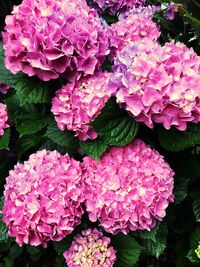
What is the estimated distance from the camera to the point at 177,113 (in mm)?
1296

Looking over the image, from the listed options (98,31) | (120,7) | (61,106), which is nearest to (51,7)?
(98,31)

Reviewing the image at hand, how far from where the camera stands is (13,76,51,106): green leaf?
1.42m

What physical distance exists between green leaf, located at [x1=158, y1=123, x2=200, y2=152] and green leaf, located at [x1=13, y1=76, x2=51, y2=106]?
0.36 m

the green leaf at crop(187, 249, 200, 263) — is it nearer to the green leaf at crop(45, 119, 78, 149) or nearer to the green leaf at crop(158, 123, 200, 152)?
the green leaf at crop(158, 123, 200, 152)

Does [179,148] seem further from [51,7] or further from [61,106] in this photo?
[51,7]

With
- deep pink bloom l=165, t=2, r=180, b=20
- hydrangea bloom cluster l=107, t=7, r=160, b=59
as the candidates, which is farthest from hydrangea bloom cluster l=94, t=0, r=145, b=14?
hydrangea bloom cluster l=107, t=7, r=160, b=59

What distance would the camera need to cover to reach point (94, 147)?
55.6 inches

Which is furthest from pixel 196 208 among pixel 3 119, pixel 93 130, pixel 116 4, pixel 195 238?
pixel 116 4

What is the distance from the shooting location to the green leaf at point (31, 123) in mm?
1508

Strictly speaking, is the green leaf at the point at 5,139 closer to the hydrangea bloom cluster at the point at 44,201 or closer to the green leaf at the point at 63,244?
the hydrangea bloom cluster at the point at 44,201

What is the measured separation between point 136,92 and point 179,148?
0.68 ft

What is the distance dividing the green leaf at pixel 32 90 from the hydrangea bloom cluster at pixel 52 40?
4 cm

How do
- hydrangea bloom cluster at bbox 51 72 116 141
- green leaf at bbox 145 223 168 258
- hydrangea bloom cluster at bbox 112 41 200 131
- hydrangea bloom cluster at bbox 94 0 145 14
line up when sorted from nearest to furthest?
hydrangea bloom cluster at bbox 112 41 200 131, hydrangea bloom cluster at bbox 51 72 116 141, green leaf at bbox 145 223 168 258, hydrangea bloom cluster at bbox 94 0 145 14

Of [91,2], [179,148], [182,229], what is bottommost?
[182,229]
